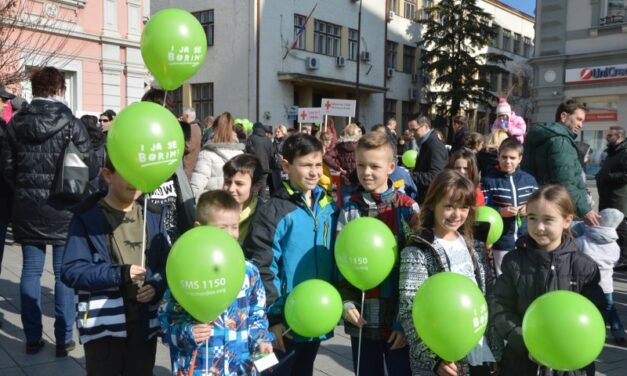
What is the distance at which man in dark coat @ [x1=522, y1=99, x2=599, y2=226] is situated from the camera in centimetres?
456

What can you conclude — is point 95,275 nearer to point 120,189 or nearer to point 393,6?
point 120,189

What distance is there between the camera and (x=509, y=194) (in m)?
4.43

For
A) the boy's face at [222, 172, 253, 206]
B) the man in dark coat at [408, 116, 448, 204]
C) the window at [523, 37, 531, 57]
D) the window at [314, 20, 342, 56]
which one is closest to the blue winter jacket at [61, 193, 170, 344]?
the boy's face at [222, 172, 253, 206]

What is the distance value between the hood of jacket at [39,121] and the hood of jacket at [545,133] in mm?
3960

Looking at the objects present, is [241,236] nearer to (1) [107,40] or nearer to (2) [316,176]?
(2) [316,176]

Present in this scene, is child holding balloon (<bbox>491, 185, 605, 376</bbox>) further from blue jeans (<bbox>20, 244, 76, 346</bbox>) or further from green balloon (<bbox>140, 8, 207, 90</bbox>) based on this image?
blue jeans (<bbox>20, 244, 76, 346</bbox>)

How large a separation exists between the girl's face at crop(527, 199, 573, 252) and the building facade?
16608 millimetres

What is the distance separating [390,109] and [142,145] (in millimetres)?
29177

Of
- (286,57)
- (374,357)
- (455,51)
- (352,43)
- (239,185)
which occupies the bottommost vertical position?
(374,357)

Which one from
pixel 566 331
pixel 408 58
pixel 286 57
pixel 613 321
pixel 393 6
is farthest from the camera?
pixel 408 58

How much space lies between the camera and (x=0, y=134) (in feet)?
14.5

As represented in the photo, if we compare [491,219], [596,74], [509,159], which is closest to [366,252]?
[491,219]

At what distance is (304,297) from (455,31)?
31.8 meters

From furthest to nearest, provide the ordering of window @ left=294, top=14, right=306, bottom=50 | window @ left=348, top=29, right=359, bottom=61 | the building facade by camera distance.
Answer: window @ left=348, top=29, right=359, bottom=61 → window @ left=294, top=14, right=306, bottom=50 → the building facade
